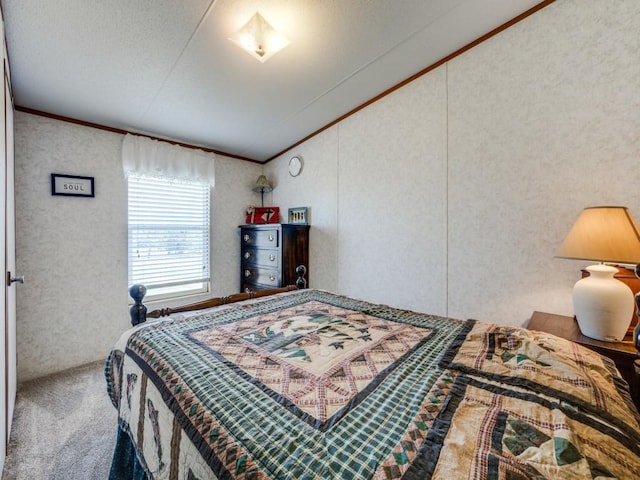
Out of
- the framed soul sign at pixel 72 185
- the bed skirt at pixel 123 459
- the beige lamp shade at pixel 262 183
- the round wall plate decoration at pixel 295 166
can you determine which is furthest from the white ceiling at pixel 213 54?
the bed skirt at pixel 123 459

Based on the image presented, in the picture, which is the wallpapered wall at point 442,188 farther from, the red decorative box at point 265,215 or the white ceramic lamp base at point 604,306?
the red decorative box at point 265,215

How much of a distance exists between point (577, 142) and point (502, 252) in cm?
78

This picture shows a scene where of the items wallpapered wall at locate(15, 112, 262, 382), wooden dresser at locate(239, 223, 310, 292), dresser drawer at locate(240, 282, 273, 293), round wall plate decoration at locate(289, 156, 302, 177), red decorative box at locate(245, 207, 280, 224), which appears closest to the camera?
wallpapered wall at locate(15, 112, 262, 382)

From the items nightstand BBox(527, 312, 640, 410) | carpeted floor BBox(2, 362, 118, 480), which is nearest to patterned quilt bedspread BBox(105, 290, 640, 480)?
nightstand BBox(527, 312, 640, 410)

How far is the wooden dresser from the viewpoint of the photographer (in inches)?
117

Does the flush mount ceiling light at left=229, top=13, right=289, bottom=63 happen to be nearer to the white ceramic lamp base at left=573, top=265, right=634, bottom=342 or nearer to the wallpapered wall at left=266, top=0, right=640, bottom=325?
the wallpapered wall at left=266, top=0, right=640, bottom=325

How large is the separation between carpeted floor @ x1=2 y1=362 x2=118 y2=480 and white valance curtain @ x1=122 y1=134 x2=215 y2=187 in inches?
76.5

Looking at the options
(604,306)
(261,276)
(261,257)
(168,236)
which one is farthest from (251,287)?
(604,306)

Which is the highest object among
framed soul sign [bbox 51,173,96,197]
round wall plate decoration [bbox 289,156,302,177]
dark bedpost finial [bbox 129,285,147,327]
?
round wall plate decoration [bbox 289,156,302,177]

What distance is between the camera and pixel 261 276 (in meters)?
3.22

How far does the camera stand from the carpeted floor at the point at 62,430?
141 centimetres

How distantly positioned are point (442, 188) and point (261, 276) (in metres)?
2.18

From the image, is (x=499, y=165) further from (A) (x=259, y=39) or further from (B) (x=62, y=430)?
(B) (x=62, y=430)

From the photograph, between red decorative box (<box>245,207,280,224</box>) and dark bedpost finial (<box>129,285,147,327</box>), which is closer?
dark bedpost finial (<box>129,285,147,327</box>)
